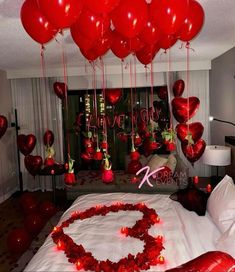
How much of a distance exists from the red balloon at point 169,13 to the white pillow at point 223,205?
1.48 m

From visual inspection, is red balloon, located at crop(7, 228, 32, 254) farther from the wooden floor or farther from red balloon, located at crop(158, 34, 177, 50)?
red balloon, located at crop(158, 34, 177, 50)

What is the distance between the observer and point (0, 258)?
2766 millimetres

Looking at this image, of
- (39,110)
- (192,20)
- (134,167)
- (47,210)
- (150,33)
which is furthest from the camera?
(39,110)

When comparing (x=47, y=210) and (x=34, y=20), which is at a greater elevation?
(x=34, y=20)

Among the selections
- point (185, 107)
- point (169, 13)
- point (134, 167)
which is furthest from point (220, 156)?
point (169, 13)

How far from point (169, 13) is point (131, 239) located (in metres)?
1.58

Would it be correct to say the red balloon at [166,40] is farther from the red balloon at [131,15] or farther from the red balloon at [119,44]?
the red balloon at [131,15]

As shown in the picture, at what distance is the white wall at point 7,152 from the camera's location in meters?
4.57

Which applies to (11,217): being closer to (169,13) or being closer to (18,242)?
(18,242)

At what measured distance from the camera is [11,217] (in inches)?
150

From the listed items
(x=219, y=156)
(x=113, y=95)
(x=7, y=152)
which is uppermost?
(x=113, y=95)

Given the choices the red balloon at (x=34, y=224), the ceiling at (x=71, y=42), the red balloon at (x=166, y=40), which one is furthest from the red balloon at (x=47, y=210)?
the red balloon at (x=166, y=40)

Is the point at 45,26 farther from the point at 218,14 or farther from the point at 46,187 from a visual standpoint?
the point at 46,187

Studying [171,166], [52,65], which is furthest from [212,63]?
[52,65]
